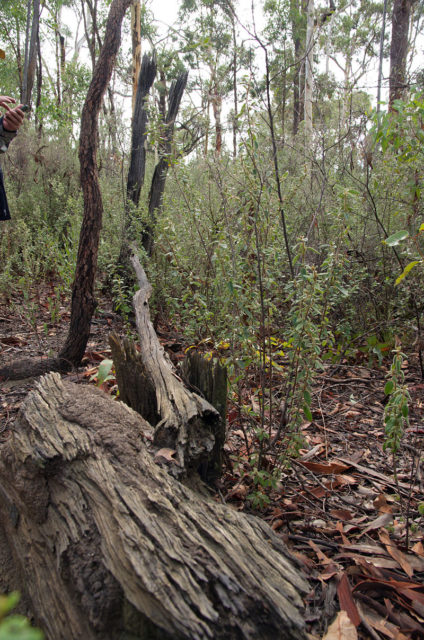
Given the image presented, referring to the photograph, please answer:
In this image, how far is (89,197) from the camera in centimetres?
367

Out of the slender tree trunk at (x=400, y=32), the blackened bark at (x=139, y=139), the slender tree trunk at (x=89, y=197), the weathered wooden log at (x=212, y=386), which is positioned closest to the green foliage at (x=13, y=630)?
the weathered wooden log at (x=212, y=386)

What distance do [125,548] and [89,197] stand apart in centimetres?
305

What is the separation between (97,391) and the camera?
7.30ft

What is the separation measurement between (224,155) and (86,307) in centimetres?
169

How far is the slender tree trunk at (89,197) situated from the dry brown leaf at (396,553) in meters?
2.77

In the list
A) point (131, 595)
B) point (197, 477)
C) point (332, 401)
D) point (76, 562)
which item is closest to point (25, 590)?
point (76, 562)

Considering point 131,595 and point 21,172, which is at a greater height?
point 21,172

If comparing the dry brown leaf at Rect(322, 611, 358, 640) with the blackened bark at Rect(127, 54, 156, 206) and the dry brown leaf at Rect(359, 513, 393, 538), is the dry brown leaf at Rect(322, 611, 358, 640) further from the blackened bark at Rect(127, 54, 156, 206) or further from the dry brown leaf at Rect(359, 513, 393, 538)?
the blackened bark at Rect(127, 54, 156, 206)

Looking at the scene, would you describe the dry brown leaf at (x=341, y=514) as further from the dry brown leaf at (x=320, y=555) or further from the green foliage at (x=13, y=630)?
the green foliage at (x=13, y=630)

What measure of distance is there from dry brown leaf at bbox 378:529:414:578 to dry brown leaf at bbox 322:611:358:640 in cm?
37

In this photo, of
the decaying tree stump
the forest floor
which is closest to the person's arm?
the decaying tree stump

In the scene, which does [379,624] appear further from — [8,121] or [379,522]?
[8,121]

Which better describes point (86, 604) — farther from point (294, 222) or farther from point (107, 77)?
point (294, 222)

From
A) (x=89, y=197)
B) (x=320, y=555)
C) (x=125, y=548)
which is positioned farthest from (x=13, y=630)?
(x=89, y=197)
